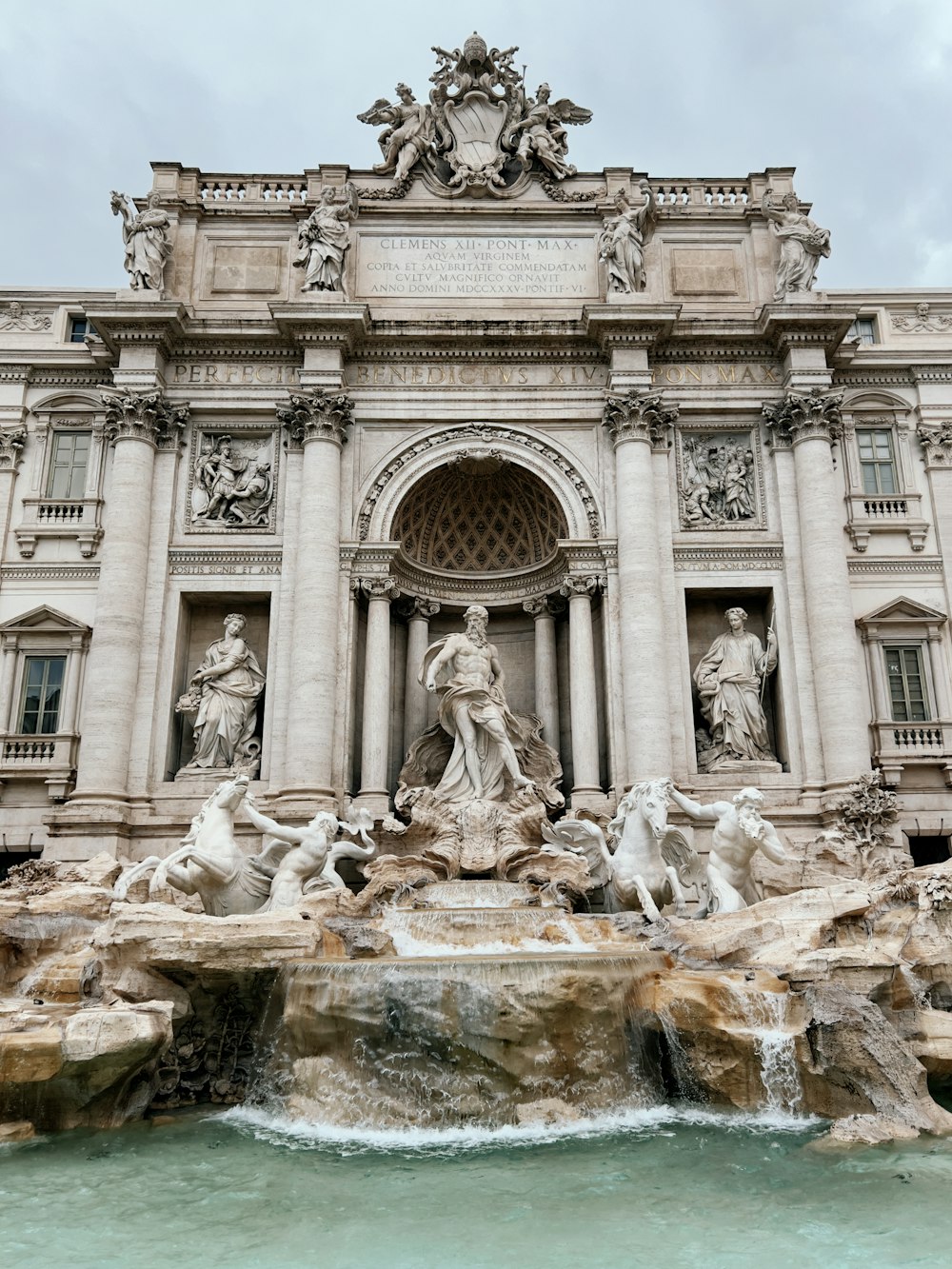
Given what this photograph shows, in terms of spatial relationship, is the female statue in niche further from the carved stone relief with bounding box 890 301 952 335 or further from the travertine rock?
the carved stone relief with bounding box 890 301 952 335

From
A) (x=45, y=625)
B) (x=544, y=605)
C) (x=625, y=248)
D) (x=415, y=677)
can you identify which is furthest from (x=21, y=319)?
(x=625, y=248)

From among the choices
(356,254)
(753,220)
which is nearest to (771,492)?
(753,220)

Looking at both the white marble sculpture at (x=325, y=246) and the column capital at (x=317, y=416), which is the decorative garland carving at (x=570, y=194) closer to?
the white marble sculpture at (x=325, y=246)

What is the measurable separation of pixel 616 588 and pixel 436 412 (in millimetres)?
5205

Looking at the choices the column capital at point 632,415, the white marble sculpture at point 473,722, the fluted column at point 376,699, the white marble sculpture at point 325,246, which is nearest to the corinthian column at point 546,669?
the white marble sculpture at point 473,722

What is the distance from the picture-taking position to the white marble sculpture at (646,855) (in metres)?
14.5

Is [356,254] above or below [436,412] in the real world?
above

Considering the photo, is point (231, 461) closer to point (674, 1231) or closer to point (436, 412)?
point (436, 412)

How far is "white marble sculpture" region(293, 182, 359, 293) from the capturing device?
20531mm

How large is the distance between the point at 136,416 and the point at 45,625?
4.48 meters

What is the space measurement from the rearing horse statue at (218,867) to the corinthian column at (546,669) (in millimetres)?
6864

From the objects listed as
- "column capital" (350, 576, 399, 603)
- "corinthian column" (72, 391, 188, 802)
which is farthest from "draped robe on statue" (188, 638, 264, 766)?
"column capital" (350, 576, 399, 603)

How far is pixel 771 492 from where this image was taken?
2042 cm

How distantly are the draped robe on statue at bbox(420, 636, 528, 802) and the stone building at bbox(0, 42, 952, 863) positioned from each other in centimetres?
131
